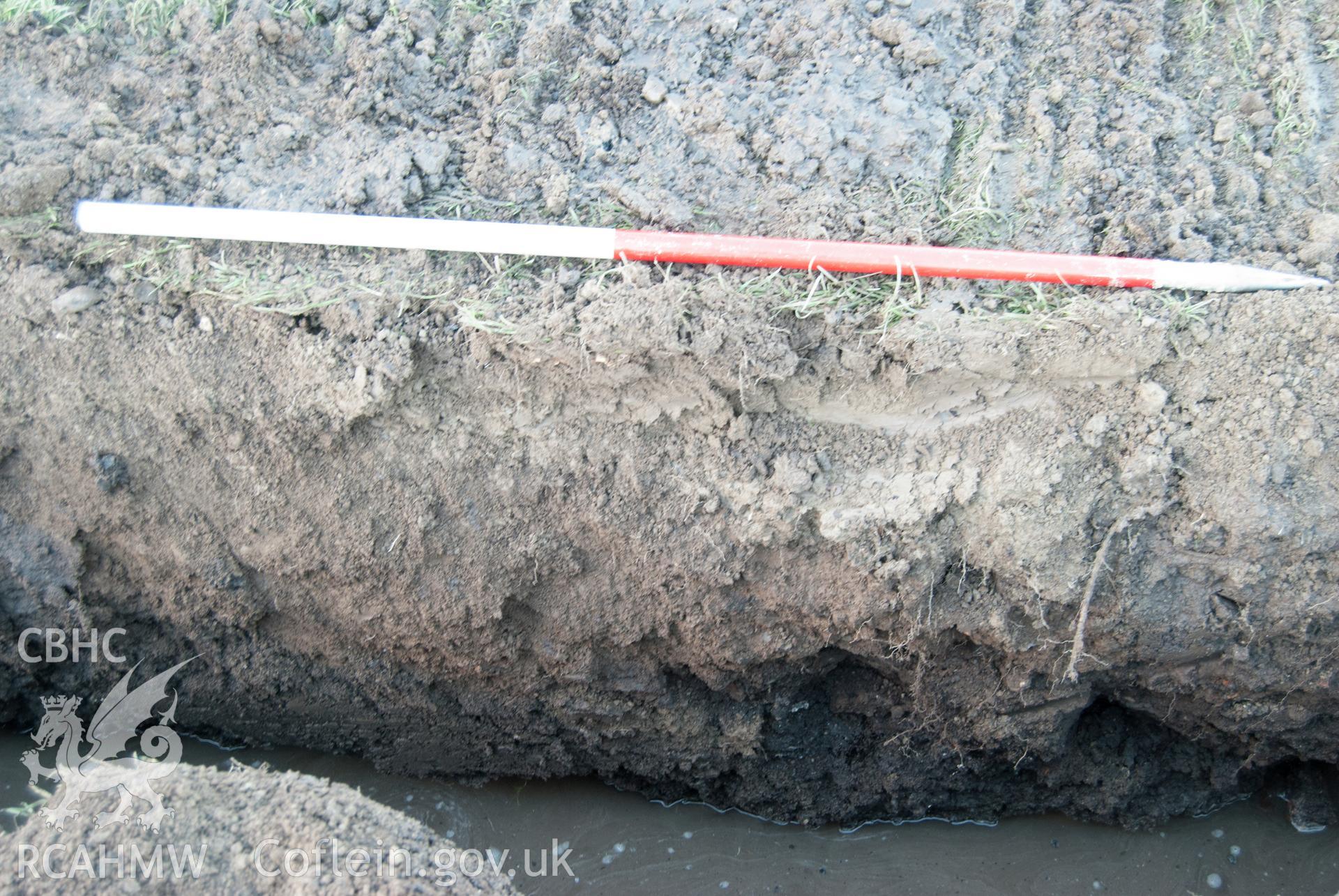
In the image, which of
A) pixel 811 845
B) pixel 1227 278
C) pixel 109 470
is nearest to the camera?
pixel 1227 278

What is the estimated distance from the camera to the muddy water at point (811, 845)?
8.95 feet

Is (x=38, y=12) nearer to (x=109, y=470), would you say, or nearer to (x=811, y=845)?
(x=109, y=470)

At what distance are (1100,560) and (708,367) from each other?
97 centimetres

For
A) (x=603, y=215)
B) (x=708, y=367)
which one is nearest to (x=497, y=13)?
(x=603, y=215)

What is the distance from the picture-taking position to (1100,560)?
7.16 ft

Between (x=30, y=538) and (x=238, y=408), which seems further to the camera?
(x=30, y=538)

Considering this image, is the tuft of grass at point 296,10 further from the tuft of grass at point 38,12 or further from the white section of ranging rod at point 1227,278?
the white section of ranging rod at point 1227,278

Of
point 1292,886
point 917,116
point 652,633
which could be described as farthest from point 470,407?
point 1292,886

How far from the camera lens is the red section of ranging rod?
216 cm

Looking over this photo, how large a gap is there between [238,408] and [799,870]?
1953 millimetres

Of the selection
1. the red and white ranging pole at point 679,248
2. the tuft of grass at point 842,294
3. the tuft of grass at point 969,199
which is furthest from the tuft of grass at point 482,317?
the tuft of grass at point 969,199

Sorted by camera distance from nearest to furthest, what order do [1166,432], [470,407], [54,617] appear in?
[1166,432] < [470,407] < [54,617]

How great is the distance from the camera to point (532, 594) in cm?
248

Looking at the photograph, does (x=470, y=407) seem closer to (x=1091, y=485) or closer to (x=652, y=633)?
(x=652, y=633)
